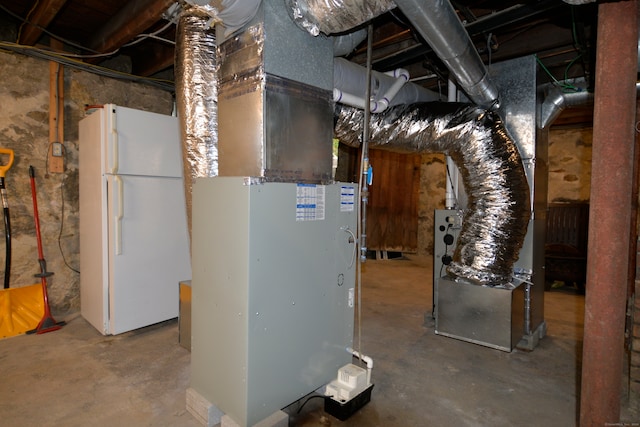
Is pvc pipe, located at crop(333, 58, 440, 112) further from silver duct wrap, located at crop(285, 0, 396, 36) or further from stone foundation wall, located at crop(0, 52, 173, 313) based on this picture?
stone foundation wall, located at crop(0, 52, 173, 313)

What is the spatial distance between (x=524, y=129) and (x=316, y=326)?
2289 millimetres

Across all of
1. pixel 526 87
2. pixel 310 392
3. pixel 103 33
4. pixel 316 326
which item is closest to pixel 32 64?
pixel 103 33

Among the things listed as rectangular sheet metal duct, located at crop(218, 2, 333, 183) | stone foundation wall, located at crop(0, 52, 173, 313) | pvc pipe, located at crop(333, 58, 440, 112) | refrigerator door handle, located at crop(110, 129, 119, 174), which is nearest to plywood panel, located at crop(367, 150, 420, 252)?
pvc pipe, located at crop(333, 58, 440, 112)

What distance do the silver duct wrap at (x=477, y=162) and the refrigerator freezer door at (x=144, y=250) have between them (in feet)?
5.11

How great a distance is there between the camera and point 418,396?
2.05m

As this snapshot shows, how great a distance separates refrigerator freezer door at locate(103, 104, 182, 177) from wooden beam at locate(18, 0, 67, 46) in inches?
25.9

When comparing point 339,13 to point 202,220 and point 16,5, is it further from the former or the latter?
point 16,5

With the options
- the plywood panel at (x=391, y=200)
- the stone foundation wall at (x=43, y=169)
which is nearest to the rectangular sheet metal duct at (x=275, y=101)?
the stone foundation wall at (x=43, y=169)

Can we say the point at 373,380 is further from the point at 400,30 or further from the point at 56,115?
the point at 56,115

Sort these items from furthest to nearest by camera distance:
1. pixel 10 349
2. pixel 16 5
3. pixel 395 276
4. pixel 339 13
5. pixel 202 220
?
pixel 395 276 → pixel 16 5 → pixel 10 349 → pixel 202 220 → pixel 339 13

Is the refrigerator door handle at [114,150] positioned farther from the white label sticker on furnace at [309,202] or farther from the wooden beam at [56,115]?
the white label sticker on furnace at [309,202]

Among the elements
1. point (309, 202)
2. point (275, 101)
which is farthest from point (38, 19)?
point (309, 202)

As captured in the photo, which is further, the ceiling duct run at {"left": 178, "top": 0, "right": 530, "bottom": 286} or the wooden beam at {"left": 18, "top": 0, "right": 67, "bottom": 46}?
the ceiling duct run at {"left": 178, "top": 0, "right": 530, "bottom": 286}

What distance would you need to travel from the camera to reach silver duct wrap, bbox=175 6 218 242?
212 centimetres
